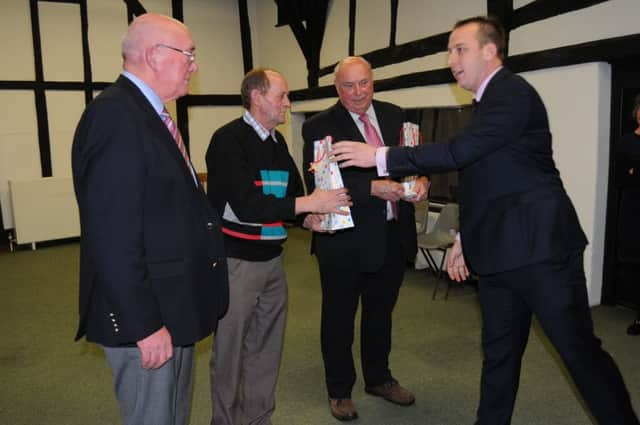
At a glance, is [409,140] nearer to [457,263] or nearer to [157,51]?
[457,263]

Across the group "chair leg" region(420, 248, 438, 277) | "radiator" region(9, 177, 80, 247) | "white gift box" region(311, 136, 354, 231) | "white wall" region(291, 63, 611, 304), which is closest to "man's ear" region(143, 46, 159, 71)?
"white gift box" region(311, 136, 354, 231)

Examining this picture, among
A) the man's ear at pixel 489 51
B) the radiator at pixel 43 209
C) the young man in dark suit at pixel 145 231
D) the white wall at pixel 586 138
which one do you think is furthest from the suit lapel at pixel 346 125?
the radiator at pixel 43 209

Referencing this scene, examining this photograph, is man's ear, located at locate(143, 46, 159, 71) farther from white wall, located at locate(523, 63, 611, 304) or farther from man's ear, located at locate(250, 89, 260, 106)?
white wall, located at locate(523, 63, 611, 304)

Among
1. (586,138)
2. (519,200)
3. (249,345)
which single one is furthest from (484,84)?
(586,138)

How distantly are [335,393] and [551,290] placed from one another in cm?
129

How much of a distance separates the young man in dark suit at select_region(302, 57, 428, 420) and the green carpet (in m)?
0.23

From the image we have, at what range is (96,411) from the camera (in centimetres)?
291

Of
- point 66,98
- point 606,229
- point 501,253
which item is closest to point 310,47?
point 66,98

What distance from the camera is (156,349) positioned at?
1.50 metres

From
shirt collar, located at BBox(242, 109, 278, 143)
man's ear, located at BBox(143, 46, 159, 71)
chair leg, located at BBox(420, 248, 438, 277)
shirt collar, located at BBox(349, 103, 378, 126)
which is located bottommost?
chair leg, located at BBox(420, 248, 438, 277)

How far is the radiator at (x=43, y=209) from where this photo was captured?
7430 mm

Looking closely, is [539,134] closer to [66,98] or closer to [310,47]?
[310,47]

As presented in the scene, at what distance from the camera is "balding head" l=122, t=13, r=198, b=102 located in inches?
61.6

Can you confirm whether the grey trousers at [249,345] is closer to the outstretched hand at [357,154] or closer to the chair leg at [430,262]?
the outstretched hand at [357,154]
